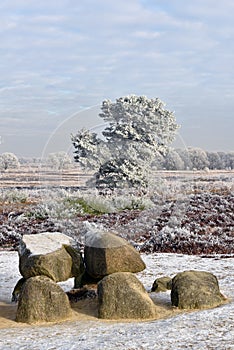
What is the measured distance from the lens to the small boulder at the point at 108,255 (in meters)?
10.3

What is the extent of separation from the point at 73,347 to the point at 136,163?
370 centimetres

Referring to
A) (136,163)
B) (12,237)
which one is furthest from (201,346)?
(12,237)

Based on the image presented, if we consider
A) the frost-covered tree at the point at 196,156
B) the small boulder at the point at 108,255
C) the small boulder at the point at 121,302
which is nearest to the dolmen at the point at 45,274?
the small boulder at the point at 108,255

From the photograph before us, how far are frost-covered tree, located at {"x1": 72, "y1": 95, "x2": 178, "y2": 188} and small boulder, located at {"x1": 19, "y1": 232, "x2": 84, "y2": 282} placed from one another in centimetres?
162

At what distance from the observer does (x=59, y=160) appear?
33.3 ft

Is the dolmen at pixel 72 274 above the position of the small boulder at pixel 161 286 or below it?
above

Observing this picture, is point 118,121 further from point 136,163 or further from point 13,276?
point 13,276

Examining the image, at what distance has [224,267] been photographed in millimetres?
13695

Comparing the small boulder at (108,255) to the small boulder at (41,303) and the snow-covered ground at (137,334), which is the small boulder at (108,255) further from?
the small boulder at (41,303)

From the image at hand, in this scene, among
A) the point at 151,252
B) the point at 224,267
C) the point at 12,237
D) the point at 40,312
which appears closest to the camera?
the point at 40,312

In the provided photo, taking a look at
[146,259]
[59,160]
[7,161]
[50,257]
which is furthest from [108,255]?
[7,161]

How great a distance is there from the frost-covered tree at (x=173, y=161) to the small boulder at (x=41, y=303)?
3164 millimetres

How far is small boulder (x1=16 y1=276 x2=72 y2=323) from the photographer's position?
919cm

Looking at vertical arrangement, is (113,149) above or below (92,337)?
above
